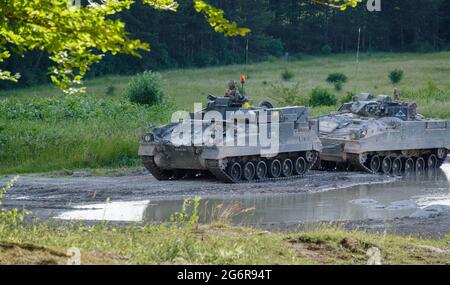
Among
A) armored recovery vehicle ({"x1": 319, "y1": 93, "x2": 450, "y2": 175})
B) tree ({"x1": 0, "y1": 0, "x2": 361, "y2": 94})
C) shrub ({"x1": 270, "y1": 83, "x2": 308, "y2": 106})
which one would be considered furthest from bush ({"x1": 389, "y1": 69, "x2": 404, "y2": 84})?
tree ({"x1": 0, "y1": 0, "x2": 361, "y2": 94})

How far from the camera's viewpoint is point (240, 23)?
64000 mm

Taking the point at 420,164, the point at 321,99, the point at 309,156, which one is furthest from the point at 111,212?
the point at 321,99

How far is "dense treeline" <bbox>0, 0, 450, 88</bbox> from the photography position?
60.0 meters

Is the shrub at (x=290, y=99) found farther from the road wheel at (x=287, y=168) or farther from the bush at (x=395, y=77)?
the road wheel at (x=287, y=168)

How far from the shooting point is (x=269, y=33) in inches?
2886

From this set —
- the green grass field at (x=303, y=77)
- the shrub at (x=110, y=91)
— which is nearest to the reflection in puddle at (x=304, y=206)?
the green grass field at (x=303, y=77)

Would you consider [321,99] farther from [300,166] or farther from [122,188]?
[122,188]

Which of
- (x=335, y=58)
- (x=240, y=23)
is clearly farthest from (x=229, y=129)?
(x=335, y=58)

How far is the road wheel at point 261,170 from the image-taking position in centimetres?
2252

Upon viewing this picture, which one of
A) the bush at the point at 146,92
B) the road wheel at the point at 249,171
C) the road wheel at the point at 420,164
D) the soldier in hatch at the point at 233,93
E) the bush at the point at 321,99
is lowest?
the road wheel at the point at 420,164

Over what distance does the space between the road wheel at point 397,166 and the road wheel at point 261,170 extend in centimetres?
448
